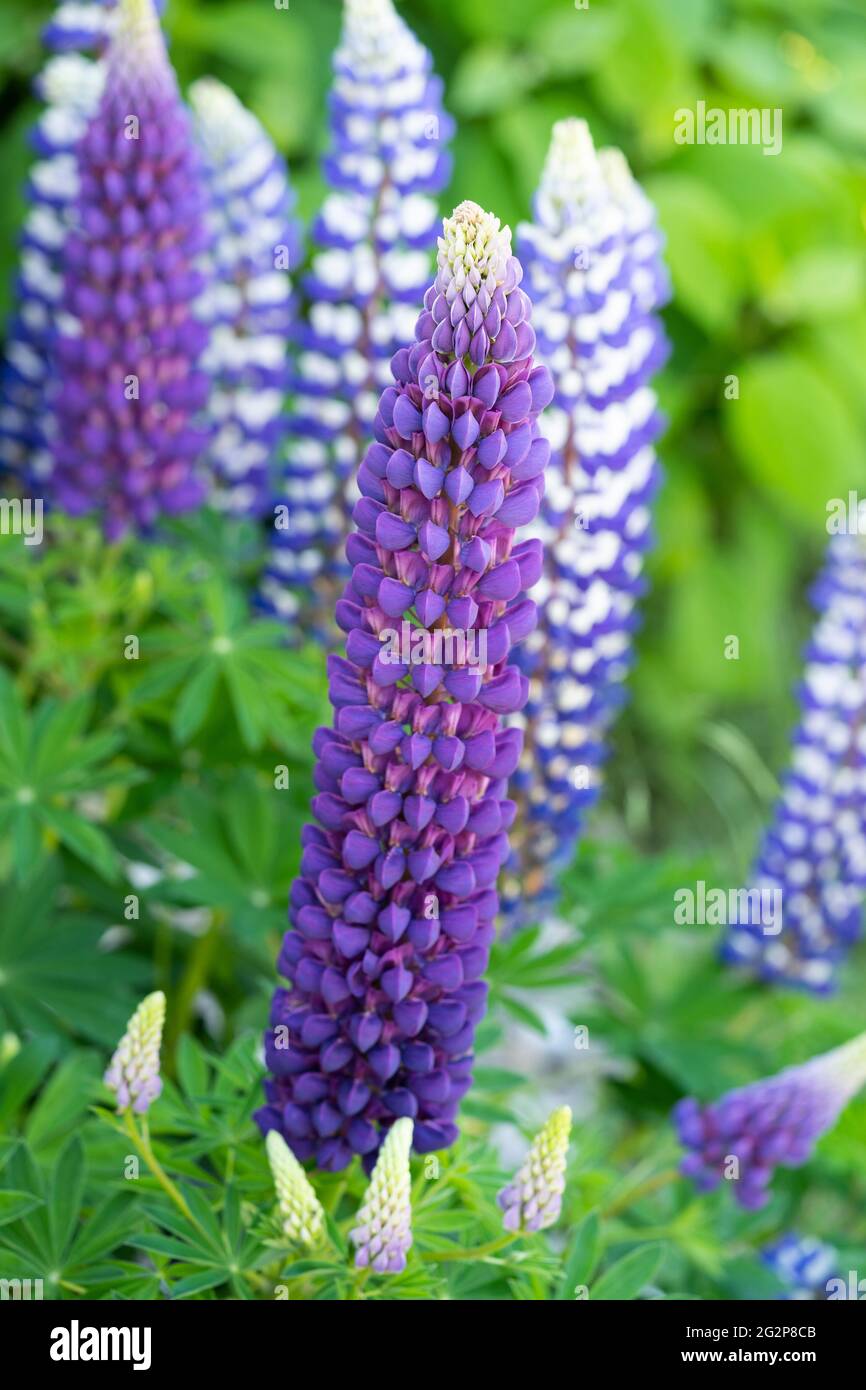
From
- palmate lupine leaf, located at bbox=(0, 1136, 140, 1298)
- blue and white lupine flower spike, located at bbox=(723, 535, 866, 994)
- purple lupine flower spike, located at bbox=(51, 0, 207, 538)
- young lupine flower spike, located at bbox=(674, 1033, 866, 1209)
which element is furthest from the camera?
blue and white lupine flower spike, located at bbox=(723, 535, 866, 994)

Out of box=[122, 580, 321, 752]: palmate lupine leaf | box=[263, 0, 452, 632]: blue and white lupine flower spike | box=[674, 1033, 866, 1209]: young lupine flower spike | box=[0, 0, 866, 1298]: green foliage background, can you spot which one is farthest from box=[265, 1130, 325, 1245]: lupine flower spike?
box=[263, 0, 452, 632]: blue and white lupine flower spike

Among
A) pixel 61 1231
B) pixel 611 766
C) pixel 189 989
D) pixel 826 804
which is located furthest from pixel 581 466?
pixel 611 766

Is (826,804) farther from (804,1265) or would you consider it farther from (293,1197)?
Result: (293,1197)

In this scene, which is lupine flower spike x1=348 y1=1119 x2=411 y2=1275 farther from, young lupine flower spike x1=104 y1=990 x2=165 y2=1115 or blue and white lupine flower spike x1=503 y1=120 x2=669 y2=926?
blue and white lupine flower spike x1=503 y1=120 x2=669 y2=926

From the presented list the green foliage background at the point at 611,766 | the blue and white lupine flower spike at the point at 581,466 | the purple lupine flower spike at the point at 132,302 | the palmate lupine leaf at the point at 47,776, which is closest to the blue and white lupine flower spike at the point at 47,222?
the purple lupine flower spike at the point at 132,302

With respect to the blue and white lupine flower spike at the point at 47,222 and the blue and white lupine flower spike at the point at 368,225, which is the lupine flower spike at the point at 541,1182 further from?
the blue and white lupine flower spike at the point at 47,222
